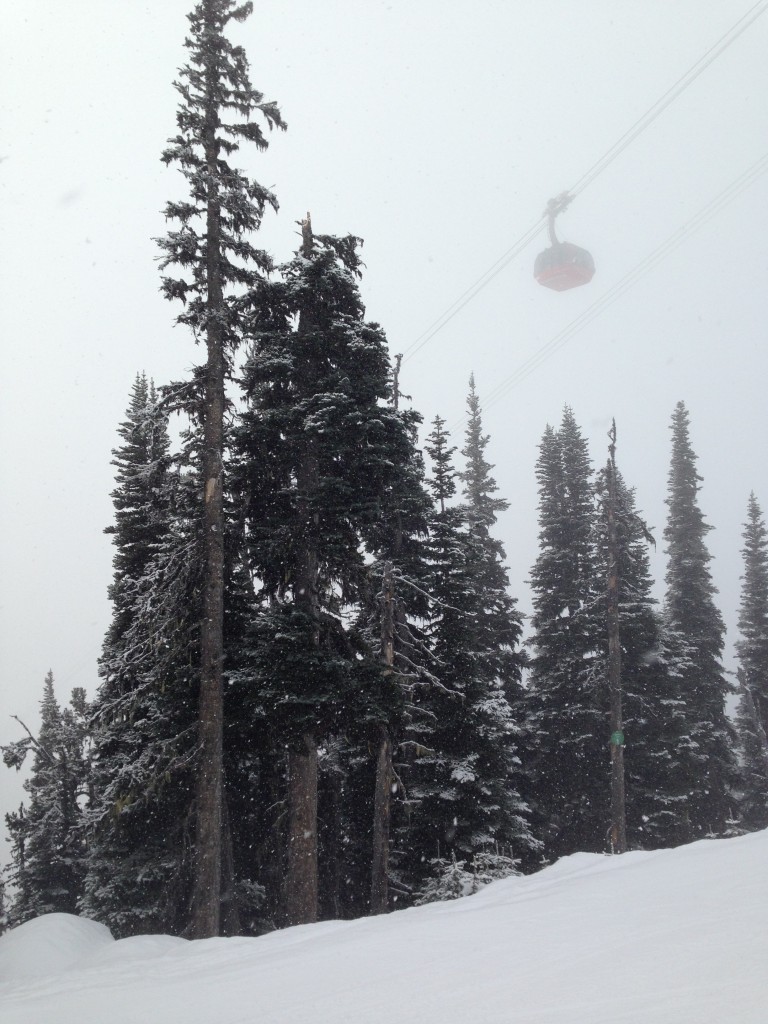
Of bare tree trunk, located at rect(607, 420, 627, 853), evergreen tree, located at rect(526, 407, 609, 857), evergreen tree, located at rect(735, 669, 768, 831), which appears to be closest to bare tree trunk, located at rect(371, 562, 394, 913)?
bare tree trunk, located at rect(607, 420, 627, 853)

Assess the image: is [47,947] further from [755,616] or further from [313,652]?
[755,616]

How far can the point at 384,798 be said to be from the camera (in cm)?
1759

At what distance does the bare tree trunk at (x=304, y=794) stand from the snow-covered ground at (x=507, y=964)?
4.01m

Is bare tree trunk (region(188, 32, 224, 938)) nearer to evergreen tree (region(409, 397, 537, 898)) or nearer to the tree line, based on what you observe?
the tree line

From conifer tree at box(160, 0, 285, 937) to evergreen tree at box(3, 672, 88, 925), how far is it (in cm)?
2105

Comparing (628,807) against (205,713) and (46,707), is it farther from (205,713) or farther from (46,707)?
(46,707)

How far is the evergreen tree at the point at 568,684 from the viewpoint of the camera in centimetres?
2692

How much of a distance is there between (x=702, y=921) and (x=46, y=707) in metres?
46.5

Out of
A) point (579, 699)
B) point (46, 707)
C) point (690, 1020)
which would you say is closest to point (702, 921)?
point (690, 1020)

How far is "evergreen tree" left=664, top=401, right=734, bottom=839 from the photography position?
96.7 ft

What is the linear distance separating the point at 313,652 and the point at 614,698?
14450 millimetres

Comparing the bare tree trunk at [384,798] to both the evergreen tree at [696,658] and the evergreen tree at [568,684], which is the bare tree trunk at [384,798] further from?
the evergreen tree at [696,658]

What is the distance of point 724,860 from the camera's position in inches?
297

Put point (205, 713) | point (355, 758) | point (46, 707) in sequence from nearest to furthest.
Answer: point (205, 713) → point (355, 758) → point (46, 707)
